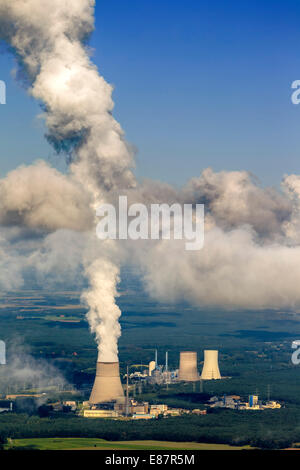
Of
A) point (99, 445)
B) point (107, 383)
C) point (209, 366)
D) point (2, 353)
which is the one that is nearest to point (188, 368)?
point (209, 366)

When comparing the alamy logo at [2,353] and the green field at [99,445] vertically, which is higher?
the alamy logo at [2,353]

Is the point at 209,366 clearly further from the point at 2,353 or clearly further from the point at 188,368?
the point at 2,353

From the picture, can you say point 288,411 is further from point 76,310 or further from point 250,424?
point 76,310

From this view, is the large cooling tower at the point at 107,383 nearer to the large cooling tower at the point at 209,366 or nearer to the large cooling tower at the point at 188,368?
the large cooling tower at the point at 188,368

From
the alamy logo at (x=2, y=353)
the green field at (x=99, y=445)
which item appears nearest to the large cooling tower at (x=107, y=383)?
the green field at (x=99, y=445)

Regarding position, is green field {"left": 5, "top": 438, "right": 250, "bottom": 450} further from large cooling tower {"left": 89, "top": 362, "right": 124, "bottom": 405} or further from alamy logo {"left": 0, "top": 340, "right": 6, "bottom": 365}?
alamy logo {"left": 0, "top": 340, "right": 6, "bottom": 365}
